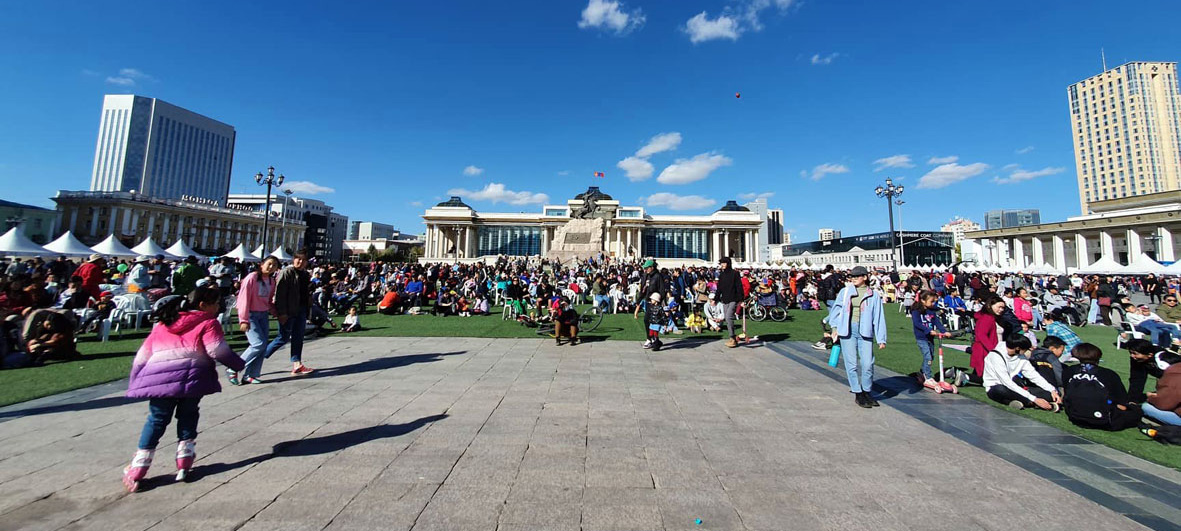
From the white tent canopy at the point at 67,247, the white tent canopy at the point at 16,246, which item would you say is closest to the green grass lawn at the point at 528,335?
the white tent canopy at the point at 16,246

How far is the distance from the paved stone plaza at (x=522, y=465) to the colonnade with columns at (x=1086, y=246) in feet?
165

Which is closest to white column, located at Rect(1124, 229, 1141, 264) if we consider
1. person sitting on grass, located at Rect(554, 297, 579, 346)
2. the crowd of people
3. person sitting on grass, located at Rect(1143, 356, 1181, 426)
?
the crowd of people

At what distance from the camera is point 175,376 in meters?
2.92

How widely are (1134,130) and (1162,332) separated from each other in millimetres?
112557

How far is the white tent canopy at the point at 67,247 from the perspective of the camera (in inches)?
689

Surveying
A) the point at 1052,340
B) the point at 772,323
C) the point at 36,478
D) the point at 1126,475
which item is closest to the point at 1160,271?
the point at 772,323

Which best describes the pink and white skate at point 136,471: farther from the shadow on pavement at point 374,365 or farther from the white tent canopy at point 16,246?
the white tent canopy at point 16,246

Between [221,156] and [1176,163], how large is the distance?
201 m

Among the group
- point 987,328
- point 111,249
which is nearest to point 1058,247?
point 987,328

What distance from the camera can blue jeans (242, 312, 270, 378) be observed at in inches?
220

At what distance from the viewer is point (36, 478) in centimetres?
294

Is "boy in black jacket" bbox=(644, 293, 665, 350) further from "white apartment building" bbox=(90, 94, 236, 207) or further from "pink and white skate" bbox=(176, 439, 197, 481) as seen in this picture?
"white apartment building" bbox=(90, 94, 236, 207)

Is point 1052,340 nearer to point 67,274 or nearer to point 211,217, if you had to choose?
point 67,274

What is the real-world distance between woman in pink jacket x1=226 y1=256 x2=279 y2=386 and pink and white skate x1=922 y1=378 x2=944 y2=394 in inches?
349
